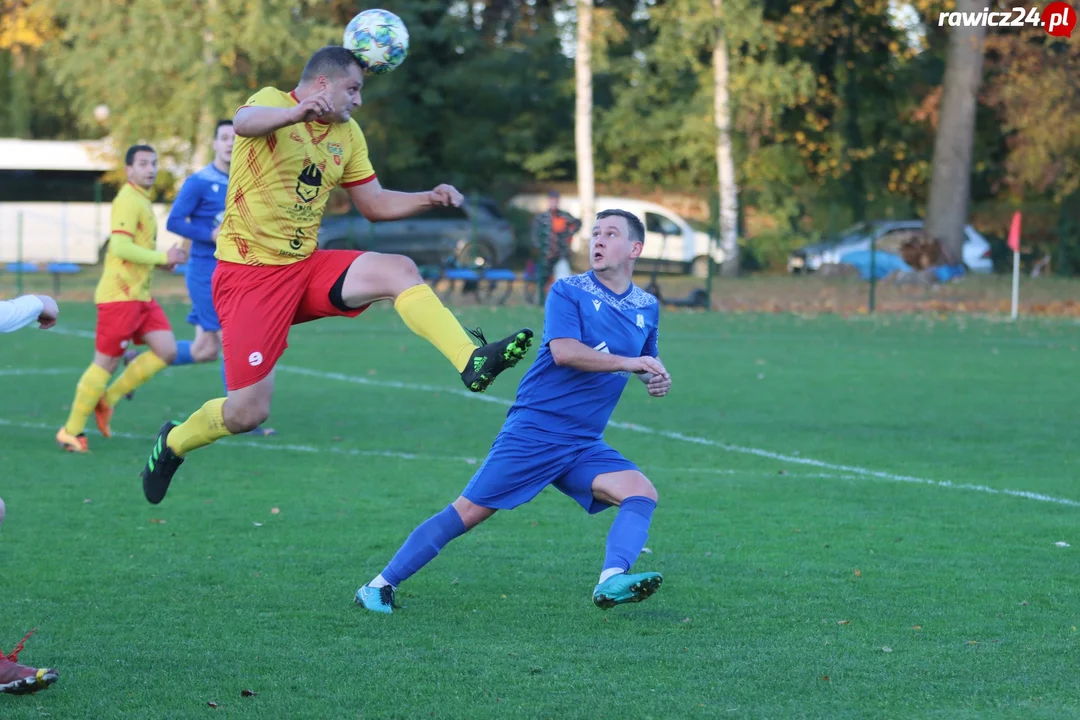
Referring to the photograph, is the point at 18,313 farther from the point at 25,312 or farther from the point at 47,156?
the point at 47,156

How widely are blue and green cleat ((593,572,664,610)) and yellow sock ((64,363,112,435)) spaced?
6118mm

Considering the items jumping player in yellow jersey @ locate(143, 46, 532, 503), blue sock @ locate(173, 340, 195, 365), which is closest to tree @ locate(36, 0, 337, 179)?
blue sock @ locate(173, 340, 195, 365)

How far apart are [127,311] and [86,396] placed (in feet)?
2.27

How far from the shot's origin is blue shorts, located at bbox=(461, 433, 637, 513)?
5770 mm

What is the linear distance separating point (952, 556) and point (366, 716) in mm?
3555

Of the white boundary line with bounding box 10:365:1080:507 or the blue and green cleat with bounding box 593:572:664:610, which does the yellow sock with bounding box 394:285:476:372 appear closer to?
the blue and green cleat with bounding box 593:572:664:610

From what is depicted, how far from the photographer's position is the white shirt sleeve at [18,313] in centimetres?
427

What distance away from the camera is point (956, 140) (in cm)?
3086

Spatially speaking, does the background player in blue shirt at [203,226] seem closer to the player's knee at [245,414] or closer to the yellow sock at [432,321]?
the player's knee at [245,414]

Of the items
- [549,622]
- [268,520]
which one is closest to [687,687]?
[549,622]

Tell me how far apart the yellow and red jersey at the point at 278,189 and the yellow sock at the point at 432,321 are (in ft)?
1.72

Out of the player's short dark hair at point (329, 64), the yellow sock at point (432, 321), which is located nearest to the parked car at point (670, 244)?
the yellow sock at point (432, 321)

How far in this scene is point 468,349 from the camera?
5.82 meters

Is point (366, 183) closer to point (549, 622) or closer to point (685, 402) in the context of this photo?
point (549, 622)
